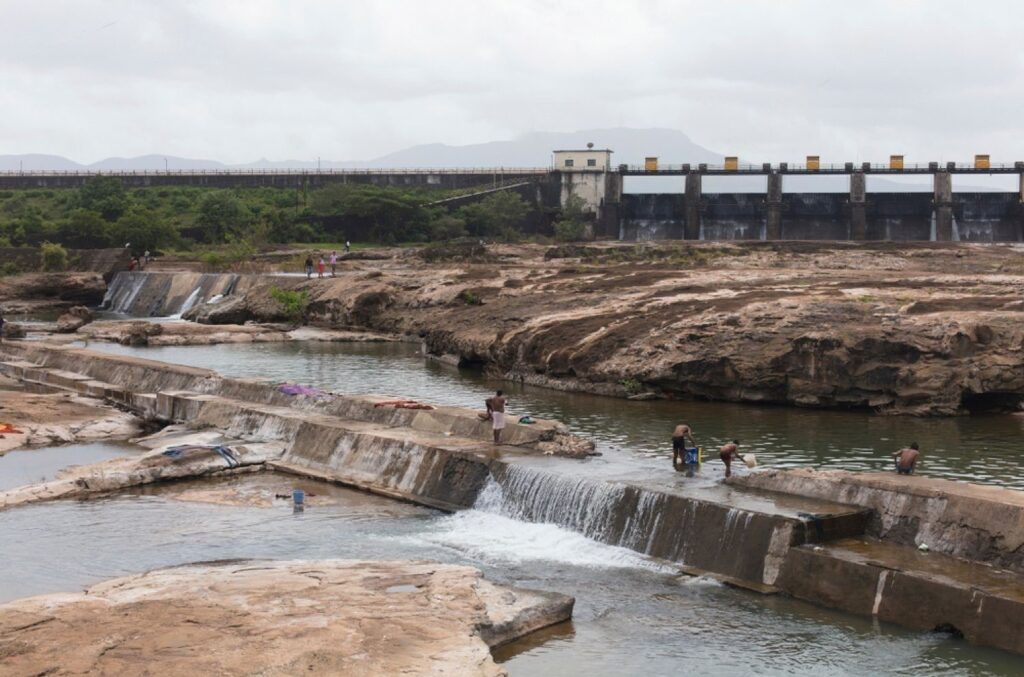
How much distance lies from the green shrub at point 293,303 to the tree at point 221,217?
30792 millimetres

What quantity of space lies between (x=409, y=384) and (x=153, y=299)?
110 feet

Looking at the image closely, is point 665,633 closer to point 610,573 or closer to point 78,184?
point 610,573

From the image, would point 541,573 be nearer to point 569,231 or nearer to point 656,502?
point 656,502

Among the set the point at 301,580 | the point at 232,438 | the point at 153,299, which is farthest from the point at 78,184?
the point at 301,580

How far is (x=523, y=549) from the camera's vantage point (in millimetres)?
21484

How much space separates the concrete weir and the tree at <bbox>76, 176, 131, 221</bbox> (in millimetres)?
62432

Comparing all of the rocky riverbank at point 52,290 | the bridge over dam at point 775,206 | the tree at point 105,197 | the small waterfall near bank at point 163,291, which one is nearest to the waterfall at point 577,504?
the small waterfall near bank at point 163,291

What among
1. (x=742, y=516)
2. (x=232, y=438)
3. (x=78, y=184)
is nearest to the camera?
(x=742, y=516)

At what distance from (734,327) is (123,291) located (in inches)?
1808

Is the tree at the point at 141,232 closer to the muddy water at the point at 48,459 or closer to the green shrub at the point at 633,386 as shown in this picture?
the muddy water at the point at 48,459

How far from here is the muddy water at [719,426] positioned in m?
26.6

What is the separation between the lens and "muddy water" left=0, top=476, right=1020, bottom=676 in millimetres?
15961

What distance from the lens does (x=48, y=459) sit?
1163 inches

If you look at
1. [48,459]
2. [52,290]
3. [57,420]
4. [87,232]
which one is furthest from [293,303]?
[87,232]
